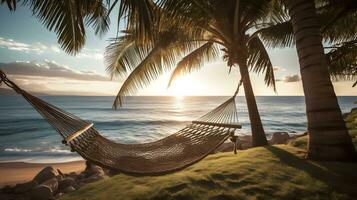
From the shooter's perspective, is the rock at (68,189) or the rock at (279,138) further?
the rock at (279,138)

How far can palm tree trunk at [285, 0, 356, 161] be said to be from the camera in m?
3.40

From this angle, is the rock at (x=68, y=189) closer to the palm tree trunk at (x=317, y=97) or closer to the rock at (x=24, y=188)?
the rock at (x=24, y=188)

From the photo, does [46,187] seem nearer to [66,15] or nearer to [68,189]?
[68,189]

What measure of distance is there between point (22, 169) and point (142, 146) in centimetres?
740

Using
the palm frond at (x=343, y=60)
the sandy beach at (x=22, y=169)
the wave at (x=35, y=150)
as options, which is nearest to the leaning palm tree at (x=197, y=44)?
the palm frond at (x=343, y=60)

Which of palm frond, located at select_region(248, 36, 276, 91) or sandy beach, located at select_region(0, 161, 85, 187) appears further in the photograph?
sandy beach, located at select_region(0, 161, 85, 187)

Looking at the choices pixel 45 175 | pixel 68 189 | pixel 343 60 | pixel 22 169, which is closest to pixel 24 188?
pixel 45 175

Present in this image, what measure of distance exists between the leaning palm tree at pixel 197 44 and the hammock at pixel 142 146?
5.16 feet

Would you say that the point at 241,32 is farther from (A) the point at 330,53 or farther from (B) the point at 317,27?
(B) the point at 317,27

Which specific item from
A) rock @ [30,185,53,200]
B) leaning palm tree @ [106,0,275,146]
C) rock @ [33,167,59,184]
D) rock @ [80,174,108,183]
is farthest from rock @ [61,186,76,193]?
leaning palm tree @ [106,0,275,146]

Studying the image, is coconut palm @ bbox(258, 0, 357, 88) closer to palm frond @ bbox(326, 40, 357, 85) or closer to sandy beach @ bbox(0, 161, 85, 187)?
palm frond @ bbox(326, 40, 357, 85)

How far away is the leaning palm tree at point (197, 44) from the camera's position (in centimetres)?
514

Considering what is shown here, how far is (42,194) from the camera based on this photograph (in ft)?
18.1

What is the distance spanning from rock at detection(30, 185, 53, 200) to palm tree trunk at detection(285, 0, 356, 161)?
15.9 ft
